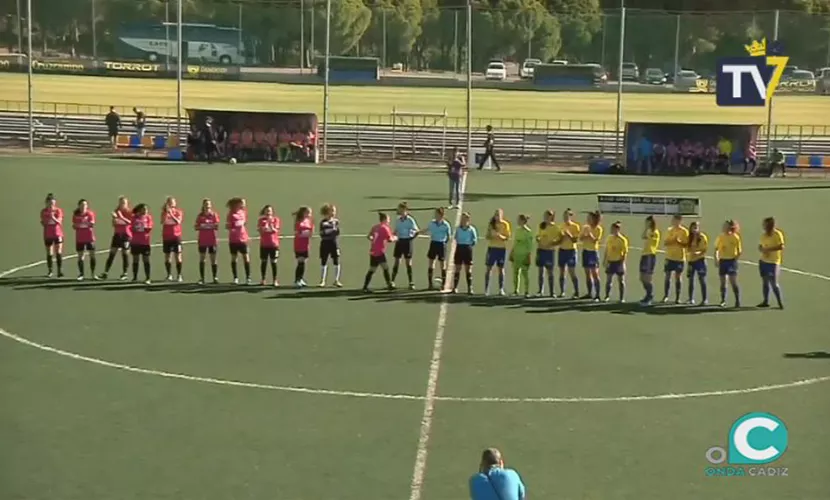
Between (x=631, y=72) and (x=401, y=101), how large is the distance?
43.8ft

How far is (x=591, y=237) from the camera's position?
73.7 ft

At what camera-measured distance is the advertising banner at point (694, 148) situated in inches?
1858

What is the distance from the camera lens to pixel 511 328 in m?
20.5

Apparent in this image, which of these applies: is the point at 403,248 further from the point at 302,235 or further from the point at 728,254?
the point at 728,254

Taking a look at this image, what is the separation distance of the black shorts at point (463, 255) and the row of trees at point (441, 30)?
157ft

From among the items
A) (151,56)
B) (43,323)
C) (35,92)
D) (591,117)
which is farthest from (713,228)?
(35,92)

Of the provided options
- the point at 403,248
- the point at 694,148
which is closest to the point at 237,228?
the point at 403,248

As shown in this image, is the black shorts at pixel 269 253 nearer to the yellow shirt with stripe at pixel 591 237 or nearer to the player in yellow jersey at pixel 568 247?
the player in yellow jersey at pixel 568 247

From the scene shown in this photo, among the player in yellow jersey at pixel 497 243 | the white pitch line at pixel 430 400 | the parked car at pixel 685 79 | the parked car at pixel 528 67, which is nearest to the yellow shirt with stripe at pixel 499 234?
the player in yellow jersey at pixel 497 243

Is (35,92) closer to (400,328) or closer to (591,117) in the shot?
(591,117)

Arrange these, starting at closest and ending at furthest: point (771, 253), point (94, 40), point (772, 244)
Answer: point (772, 244)
point (771, 253)
point (94, 40)

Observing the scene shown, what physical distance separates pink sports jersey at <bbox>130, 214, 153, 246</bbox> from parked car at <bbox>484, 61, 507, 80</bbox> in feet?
172

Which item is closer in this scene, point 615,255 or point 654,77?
A: point 615,255

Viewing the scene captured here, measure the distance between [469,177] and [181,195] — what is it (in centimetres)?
1219
